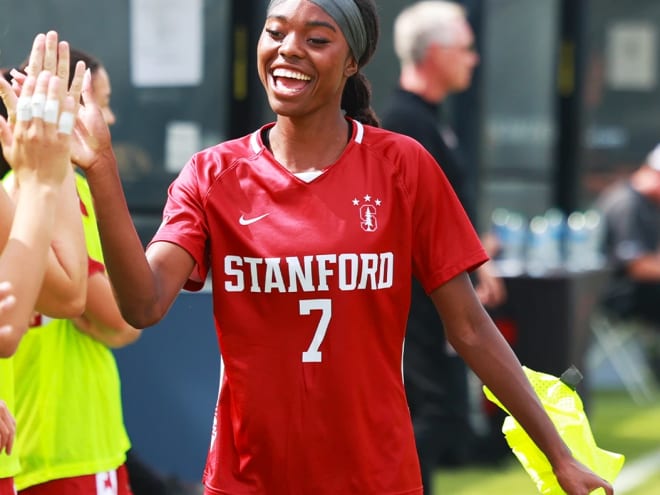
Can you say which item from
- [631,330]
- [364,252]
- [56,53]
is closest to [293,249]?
[364,252]

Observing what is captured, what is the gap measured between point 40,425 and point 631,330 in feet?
26.0

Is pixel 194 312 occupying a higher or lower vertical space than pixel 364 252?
lower

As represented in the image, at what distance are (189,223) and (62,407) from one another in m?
1.03

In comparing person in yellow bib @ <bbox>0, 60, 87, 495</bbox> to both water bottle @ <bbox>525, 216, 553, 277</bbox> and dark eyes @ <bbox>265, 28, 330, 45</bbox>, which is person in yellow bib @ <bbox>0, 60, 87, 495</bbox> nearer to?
dark eyes @ <bbox>265, 28, 330, 45</bbox>

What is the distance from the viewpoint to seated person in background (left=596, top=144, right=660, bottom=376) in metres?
10.7

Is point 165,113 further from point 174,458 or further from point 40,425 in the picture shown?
point 40,425

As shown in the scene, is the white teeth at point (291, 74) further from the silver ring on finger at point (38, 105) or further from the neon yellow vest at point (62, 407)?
the neon yellow vest at point (62, 407)

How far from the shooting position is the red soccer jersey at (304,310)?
10.3ft

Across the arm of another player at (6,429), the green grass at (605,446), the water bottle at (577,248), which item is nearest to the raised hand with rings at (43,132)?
the arm of another player at (6,429)

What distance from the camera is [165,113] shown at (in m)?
6.81

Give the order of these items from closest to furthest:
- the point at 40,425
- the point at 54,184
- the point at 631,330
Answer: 1. the point at 54,184
2. the point at 40,425
3. the point at 631,330

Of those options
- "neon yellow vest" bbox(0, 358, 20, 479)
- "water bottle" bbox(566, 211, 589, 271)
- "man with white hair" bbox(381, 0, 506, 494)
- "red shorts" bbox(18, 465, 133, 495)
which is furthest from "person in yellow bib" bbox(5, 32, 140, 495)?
"water bottle" bbox(566, 211, 589, 271)

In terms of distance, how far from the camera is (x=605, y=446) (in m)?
8.92

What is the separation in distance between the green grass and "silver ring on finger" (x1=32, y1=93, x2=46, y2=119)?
509cm
